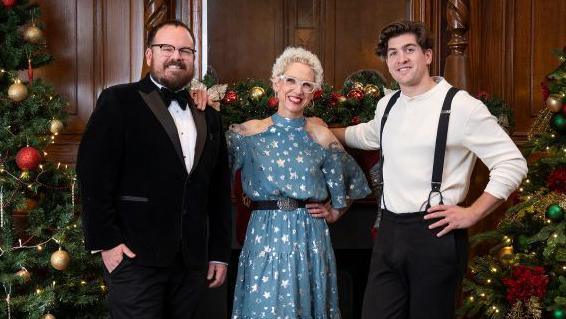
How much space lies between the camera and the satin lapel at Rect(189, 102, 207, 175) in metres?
2.88

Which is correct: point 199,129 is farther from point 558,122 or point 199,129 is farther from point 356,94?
point 558,122

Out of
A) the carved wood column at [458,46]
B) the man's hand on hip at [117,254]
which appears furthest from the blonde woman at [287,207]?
the carved wood column at [458,46]

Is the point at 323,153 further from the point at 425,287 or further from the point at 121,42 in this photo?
the point at 121,42

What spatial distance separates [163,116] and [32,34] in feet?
4.43

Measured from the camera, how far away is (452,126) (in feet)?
9.29

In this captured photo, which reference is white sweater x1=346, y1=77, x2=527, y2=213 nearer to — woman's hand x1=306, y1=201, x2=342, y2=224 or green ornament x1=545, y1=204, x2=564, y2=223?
woman's hand x1=306, y1=201, x2=342, y2=224

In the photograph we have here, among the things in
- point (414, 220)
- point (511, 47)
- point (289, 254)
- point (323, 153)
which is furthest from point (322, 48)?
point (414, 220)

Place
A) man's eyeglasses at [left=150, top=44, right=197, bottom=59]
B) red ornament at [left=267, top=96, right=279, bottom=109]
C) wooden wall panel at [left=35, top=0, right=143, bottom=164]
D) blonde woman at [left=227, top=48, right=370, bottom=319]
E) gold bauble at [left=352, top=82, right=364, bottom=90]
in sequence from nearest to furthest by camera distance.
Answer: man's eyeglasses at [left=150, top=44, right=197, bottom=59] < blonde woman at [left=227, top=48, right=370, bottom=319] < red ornament at [left=267, top=96, right=279, bottom=109] < gold bauble at [left=352, top=82, right=364, bottom=90] < wooden wall panel at [left=35, top=0, right=143, bottom=164]

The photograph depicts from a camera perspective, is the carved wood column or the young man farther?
the carved wood column

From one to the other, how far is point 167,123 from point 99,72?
81.7 inches

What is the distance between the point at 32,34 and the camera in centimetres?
380

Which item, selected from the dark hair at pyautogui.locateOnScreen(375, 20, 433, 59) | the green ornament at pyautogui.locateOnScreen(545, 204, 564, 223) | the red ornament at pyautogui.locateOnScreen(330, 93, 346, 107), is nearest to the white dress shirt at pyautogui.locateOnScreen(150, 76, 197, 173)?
the dark hair at pyautogui.locateOnScreen(375, 20, 433, 59)

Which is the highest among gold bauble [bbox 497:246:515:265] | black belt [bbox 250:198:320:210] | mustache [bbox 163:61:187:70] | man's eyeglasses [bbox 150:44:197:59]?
man's eyeglasses [bbox 150:44:197:59]

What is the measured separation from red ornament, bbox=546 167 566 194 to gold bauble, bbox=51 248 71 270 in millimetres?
2273
